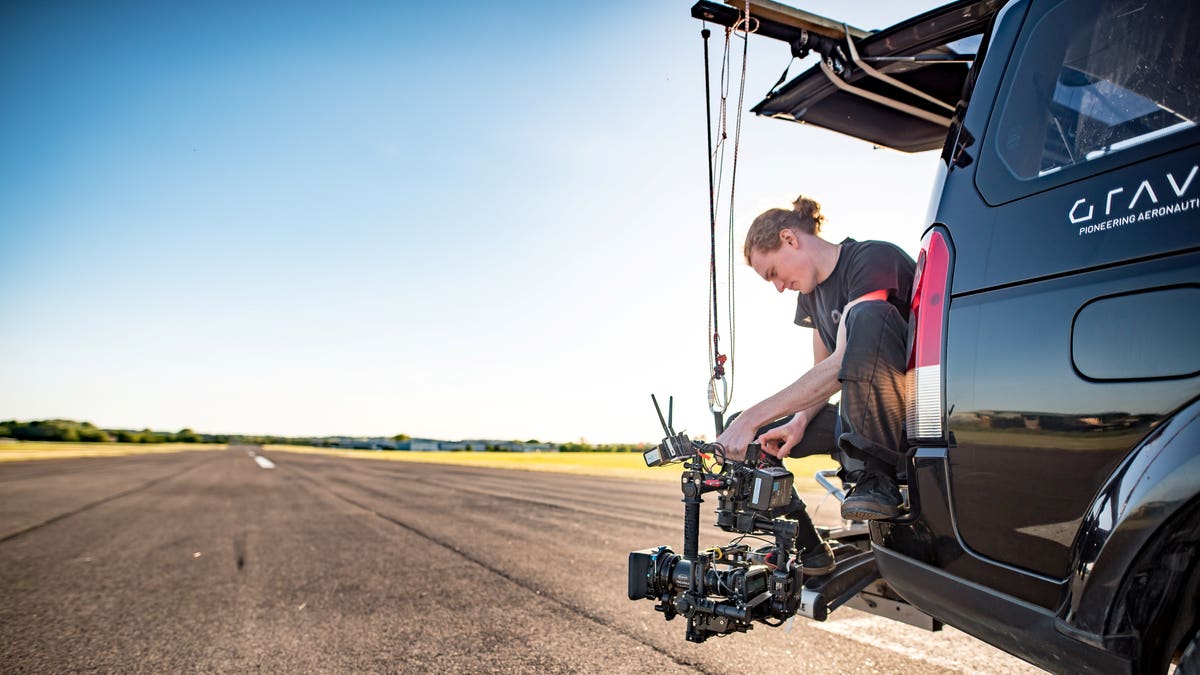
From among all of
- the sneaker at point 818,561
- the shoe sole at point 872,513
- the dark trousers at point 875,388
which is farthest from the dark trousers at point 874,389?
the sneaker at point 818,561

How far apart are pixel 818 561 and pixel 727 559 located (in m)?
0.38

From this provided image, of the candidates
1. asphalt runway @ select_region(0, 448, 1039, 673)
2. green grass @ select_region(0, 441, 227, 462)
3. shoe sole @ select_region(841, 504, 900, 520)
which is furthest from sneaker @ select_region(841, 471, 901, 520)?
green grass @ select_region(0, 441, 227, 462)

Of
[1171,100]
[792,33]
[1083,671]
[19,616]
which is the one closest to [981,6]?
[792,33]

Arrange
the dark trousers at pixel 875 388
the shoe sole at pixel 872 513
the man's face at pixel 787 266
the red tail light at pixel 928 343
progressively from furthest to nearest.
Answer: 1. the man's face at pixel 787 266
2. the dark trousers at pixel 875 388
3. the shoe sole at pixel 872 513
4. the red tail light at pixel 928 343

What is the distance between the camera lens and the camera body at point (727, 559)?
8.15ft

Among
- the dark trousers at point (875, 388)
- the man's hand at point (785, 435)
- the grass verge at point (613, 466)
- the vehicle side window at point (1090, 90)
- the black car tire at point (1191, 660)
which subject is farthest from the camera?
the grass verge at point (613, 466)

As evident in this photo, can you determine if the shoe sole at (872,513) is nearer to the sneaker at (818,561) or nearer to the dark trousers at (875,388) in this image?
the dark trousers at (875,388)

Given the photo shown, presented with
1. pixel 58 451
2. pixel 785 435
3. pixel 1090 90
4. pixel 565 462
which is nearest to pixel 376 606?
pixel 785 435

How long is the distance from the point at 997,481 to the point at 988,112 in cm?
108

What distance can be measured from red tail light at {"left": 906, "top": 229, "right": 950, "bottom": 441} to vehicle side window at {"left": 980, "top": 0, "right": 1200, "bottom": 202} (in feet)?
0.78

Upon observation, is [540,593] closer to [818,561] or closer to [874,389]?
[818,561]

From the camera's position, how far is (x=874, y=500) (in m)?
2.12

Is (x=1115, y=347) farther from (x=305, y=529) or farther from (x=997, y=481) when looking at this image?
(x=305, y=529)

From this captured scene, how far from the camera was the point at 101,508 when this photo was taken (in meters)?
11.8
